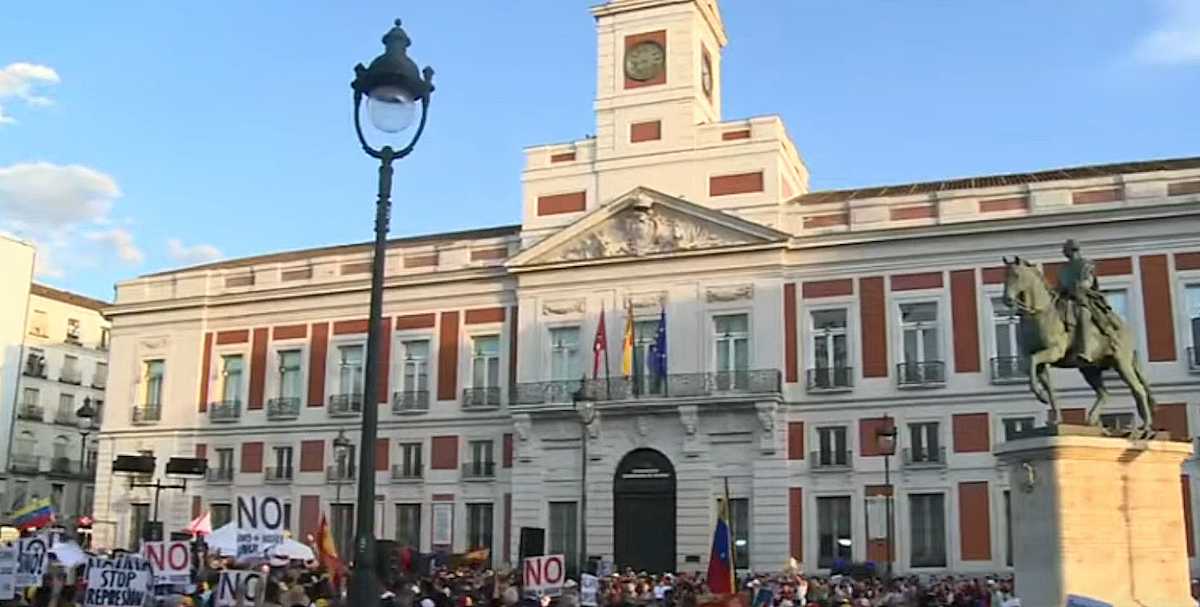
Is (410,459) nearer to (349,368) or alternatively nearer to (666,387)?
→ (349,368)

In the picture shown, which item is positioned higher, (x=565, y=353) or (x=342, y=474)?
(x=565, y=353)

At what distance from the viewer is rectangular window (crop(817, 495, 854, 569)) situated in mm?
37406

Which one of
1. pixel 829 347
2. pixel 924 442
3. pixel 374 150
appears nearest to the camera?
pixel 374 150

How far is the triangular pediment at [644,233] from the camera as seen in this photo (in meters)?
39.9

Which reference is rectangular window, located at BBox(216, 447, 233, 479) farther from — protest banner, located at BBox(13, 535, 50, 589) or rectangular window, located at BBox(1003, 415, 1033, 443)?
protest banner, located at BBox(13, 535, 50, 589)

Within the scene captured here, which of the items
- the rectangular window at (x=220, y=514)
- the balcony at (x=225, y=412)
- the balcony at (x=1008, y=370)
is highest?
the balcony at (x=1008, y=370)

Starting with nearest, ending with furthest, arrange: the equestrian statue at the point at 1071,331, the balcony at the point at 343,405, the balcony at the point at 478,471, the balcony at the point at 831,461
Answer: the equestrian statue at the point at 1071,331 < the balcony at the point at 831,461 < the balcony at the point at 478,471 < the balcony at the point at 343,405

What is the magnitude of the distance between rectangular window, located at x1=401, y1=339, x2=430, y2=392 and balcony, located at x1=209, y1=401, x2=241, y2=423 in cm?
686

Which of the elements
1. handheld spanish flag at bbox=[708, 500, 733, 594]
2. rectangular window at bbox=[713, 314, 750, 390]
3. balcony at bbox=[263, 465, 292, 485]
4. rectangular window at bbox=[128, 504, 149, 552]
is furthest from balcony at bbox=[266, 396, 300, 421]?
handheld spanish flag at bbox=[708, 500, 733, 594]

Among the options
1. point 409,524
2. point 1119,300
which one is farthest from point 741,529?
point 1119,300

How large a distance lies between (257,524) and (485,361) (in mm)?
28446

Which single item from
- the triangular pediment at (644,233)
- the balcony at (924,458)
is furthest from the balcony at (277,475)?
the balcony at (924,458)

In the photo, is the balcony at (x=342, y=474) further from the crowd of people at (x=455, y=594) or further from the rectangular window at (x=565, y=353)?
the crowd of people at (x=455, y=594)

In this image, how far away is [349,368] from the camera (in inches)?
1813
